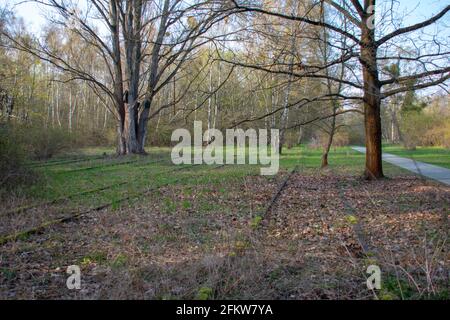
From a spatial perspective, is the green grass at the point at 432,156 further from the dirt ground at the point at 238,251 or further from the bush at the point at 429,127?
the dirt ground at the point at 238,251

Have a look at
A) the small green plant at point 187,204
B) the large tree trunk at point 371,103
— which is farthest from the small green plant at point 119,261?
the large tree trunk at point 371,103

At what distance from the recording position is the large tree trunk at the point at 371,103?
501 inches

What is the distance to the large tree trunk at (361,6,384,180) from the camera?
41.7 feet

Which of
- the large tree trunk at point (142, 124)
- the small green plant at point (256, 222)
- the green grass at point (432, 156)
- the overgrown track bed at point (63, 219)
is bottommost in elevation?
the small green plant at point (256, 222)

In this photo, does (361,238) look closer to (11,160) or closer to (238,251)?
(238,251)

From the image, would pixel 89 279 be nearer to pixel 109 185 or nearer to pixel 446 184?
pixel 109 185

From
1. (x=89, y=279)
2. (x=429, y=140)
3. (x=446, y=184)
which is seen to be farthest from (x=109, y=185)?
(x=429, y=140)

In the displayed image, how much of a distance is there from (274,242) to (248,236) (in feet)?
1.46

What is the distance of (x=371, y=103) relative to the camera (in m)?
15.2

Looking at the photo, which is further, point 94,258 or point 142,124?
point 142,124

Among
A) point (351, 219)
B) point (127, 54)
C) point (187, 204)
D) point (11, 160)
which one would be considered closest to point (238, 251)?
point (351, 219)

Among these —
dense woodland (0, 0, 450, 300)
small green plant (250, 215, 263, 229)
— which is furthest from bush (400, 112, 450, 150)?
small green plant (250, 215, 263, 229)

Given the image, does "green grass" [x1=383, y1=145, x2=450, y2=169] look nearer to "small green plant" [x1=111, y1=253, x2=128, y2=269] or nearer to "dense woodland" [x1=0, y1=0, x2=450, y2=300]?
"dense woodland" [x1=0, y1=0, x2=450, y2=300]

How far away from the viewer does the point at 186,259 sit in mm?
5770
